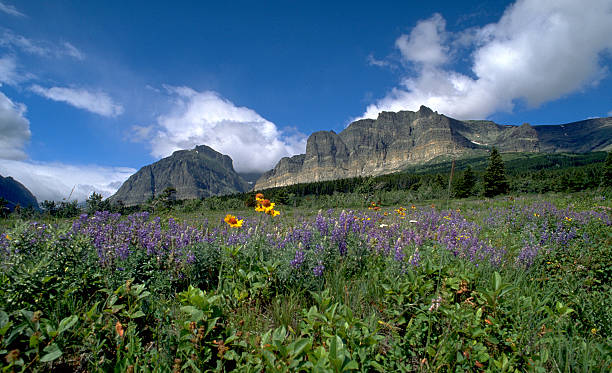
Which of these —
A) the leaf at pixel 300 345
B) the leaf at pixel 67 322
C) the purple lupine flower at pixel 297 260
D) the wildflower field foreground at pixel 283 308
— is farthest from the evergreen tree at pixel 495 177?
the leaf at pixel 67 322

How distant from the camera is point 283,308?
254 centimetres

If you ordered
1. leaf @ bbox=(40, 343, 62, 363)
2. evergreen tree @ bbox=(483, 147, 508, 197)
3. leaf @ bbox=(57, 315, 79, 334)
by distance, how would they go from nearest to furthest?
leaf @ bbox=(40, 343, 62, 363), leaf @ bbox=(57, 315, 79, 334), evergreen tree @ bbox=(483, 147, 508, 197)

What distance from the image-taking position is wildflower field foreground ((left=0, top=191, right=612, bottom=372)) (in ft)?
5.53

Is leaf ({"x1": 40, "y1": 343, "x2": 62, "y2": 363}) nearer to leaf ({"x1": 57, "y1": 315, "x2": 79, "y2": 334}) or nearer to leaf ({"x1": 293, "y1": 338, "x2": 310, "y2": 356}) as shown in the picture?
leaf ({"x1": 57, "y1": 315, "x2": 79, "y2": 334})

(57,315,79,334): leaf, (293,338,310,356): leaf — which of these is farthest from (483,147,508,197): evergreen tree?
(57,315,79,334): leaf

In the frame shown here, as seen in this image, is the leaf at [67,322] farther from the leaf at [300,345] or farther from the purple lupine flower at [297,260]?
the purple lupine flower at [297,260]

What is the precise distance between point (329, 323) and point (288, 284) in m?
1.30

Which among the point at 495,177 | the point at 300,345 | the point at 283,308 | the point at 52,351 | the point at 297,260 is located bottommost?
the point at 495,177

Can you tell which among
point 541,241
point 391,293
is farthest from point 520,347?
point 541,241

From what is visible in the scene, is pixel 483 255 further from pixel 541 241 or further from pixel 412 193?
pixel 412 193

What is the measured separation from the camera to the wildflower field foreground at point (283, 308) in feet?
5.53

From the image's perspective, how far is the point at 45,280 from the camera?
78.6 inches

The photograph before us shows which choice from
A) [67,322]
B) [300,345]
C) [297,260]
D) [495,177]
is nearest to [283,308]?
[297,260]

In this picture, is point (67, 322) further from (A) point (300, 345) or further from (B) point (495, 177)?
(B) point (495, 177)
